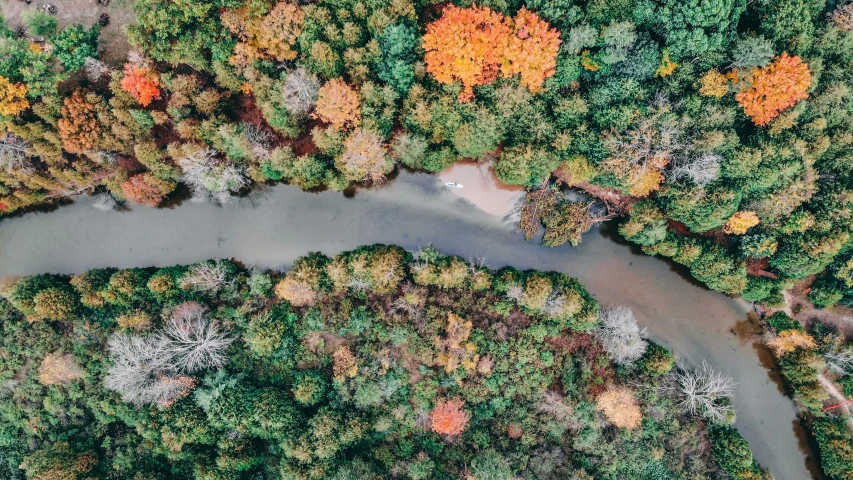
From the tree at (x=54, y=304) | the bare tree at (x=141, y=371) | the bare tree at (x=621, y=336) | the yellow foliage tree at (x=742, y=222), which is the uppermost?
the yellow foliage tree at (x=742, y=222)

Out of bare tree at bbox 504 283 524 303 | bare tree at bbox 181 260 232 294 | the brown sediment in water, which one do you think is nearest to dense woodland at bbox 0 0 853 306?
the brown sediment in water

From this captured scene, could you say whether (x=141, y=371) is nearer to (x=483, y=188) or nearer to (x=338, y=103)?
(x=338, y=103)

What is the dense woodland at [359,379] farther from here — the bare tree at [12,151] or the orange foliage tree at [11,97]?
the orange foliage tree at [11,97]

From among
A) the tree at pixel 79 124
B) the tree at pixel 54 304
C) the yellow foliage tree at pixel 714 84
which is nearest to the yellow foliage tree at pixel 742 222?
the yellow foliage tree at pixel 714 84

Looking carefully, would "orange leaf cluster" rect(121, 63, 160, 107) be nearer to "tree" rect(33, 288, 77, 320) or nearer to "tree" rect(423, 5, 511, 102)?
"tree" rect(33, 288, 77, 320)

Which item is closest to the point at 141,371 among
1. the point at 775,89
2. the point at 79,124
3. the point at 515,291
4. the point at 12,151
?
the point at 79,124

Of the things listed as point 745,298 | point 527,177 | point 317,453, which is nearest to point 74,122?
point 317,453

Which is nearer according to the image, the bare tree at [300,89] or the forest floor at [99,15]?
the bare tree at [300,89]
